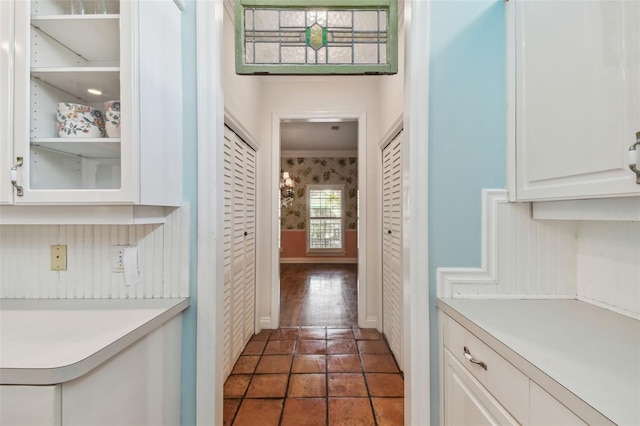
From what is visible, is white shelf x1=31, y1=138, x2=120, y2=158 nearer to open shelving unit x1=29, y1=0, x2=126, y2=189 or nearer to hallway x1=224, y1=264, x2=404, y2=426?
open shelving unit x1=29, y1=0, x2=126, y2=189

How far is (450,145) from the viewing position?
121 cm

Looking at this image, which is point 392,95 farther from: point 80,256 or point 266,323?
point 266,323

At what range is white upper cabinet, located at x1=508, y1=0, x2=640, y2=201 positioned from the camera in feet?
2.53

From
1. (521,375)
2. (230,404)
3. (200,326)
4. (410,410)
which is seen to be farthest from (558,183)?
(230,404)

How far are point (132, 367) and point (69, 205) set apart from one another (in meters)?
0.59

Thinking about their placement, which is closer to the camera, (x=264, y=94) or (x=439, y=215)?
(x=439, y=215)

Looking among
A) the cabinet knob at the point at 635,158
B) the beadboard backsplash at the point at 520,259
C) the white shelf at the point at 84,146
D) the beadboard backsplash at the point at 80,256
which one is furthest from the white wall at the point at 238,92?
the cabinet knob at the point at 635,158

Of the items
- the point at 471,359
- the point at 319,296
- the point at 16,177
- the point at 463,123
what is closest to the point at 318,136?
the point at 319,296

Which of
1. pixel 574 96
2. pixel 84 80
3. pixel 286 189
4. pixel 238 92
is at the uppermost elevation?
pixel 238 92

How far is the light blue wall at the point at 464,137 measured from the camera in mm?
1210

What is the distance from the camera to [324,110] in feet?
9.39

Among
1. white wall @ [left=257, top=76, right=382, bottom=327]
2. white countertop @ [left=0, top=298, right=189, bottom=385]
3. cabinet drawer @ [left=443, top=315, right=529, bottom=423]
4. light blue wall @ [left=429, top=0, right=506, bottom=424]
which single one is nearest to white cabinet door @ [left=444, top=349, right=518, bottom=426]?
cabinet drawer @ [left=443, top=315, right=529, bottom=423]

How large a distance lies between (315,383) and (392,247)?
114 cm

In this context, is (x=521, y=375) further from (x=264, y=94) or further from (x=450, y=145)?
(x=264, y=94)
